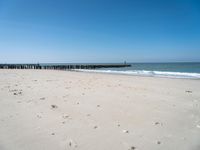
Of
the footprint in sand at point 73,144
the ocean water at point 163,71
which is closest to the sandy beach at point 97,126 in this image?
the footprint in sand at point 73,144

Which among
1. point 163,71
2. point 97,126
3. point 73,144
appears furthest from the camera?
point 163,71

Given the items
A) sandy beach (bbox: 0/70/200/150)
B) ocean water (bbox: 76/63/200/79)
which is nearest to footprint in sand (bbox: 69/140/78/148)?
sandy beach (bbox: 0/70/200/150)

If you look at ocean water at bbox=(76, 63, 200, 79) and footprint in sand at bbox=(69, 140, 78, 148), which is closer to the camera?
footprint in sand at bbox=(69, 140, 78, 148)

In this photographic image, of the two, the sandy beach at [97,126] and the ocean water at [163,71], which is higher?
the sandy beach at [97,126]

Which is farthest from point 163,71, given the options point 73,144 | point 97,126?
point 73,144

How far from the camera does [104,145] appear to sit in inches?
134

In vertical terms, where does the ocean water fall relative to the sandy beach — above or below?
below

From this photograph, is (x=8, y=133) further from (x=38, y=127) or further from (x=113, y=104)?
(x=113, y=104)

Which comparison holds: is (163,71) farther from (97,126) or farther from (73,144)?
(73,144)

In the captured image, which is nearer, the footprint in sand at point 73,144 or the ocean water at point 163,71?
the footprint in sand at point 73,144

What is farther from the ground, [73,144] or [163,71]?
[73,144]

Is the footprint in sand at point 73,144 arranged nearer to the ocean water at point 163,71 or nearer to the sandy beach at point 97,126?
the sandy beach at point 97,126

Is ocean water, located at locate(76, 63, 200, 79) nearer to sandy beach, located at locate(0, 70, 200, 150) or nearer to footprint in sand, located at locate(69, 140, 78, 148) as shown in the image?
sandy beach, located at locate(0, 70, 200, 150)

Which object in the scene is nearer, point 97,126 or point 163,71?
point 97,126
